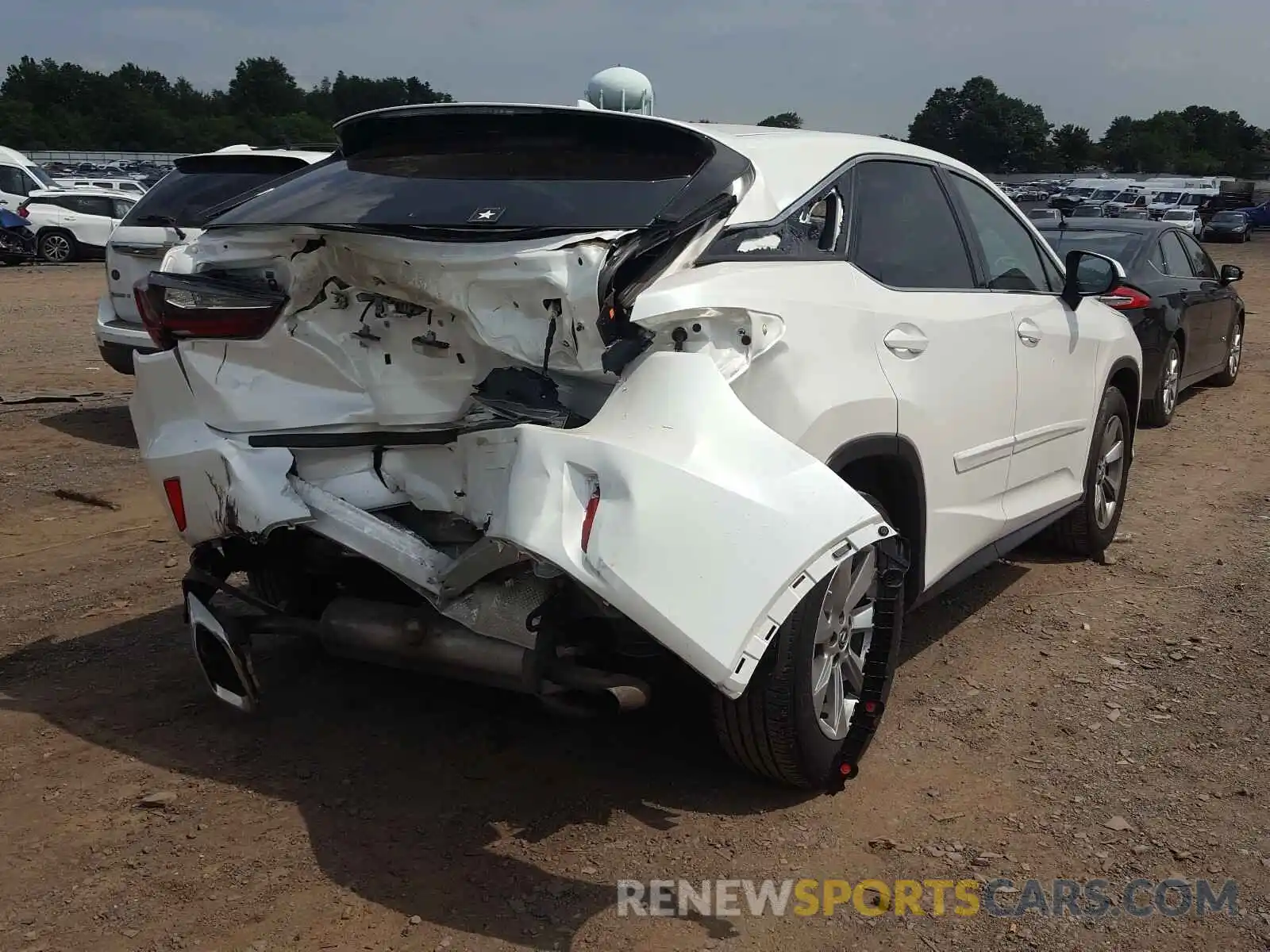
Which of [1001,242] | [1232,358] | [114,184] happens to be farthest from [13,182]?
[1001,242]

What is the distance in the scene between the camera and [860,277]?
12.0ft

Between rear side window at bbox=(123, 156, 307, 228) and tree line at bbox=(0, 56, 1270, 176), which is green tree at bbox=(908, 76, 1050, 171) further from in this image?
rear side window at bbox=(123, 156, 307, 228)

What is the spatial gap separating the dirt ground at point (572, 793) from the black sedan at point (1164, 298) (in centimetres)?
424

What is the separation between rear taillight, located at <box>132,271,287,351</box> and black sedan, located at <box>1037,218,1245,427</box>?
6957 mm

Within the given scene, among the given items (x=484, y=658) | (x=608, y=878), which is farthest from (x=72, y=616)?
(x=608, y=878)

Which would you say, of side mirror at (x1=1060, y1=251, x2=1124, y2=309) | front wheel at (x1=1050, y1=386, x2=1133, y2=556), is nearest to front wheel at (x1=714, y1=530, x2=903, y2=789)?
side mirror at (x1=1060, y1=251, x2=1124, y2=309)

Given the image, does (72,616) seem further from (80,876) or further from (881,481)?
(881,481)

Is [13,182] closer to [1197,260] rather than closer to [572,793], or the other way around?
[1197,260]

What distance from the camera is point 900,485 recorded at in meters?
3.83

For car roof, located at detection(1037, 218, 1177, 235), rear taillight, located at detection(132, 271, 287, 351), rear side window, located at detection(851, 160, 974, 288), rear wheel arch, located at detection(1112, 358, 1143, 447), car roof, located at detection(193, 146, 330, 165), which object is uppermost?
car roof, located at detection(193, 146, 330, 165)

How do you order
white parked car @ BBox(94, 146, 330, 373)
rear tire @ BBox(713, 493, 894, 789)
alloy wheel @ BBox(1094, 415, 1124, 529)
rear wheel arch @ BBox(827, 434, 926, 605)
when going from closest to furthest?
rear tire @ BBox(713, 493, 894, 789) → rear wheel arch @ BBox(827, 434, 926, 605) → alloy wheel @ BBox(1094, 415, 1124, 529) → white parked car @ BBox(94, 146, 330, 373)

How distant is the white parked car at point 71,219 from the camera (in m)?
22.9

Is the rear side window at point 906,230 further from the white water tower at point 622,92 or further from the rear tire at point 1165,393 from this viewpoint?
the rear tire at point 1165,393

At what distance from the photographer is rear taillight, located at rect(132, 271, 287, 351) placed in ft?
11.1
